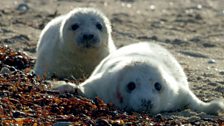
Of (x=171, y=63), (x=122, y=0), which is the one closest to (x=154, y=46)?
(x=171, y=63)

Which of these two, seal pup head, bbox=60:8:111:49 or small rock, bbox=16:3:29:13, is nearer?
seal pup head, bbox=60:8:111:49

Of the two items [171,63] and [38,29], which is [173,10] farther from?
[171,63]

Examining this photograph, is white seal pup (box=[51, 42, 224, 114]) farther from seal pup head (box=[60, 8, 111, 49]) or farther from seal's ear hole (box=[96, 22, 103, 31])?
seal's ear hole (box=[96, 22, 103, 31])

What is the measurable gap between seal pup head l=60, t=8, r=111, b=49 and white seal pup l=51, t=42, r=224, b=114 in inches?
43.6

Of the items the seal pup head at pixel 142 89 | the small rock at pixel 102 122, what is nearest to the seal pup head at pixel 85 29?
the seal pup head at pixel 142 89

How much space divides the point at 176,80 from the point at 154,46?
2.72 feet

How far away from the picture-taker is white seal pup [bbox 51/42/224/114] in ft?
19.0

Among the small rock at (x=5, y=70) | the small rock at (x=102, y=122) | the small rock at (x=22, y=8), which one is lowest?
the small rock at (x=102, y=122)

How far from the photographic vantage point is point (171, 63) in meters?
6.75

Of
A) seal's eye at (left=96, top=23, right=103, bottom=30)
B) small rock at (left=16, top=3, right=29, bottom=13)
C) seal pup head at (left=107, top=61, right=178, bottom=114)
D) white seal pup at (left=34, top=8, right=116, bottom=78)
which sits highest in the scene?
small rock at (left=16, top=3, right=29, bottom=13)

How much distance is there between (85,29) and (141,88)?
196cm

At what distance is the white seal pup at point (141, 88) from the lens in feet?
19.0

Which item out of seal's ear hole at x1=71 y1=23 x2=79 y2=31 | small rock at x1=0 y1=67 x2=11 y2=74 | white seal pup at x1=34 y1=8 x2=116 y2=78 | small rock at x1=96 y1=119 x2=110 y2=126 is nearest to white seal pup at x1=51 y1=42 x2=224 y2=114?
small rock at x1=96 y1=119 x2=110 y2=126

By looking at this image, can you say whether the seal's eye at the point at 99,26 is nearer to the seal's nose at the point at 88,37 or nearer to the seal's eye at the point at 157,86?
the seal's nose at the point at 88,37
